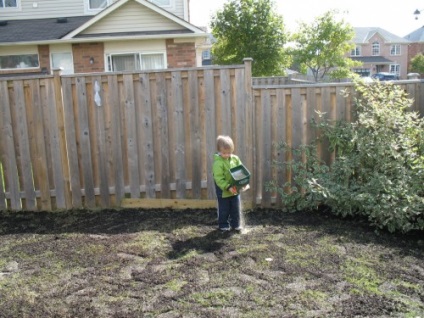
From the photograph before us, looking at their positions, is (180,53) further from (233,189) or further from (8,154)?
(233,189)

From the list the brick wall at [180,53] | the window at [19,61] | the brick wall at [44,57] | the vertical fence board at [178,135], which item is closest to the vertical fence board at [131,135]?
the vertical fence board at [178,135]

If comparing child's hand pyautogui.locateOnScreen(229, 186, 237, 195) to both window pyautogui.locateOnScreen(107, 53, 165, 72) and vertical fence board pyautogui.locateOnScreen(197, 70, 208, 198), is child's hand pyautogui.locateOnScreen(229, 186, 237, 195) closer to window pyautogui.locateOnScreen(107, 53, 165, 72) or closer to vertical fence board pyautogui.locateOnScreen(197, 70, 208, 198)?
vertical fence board pyautogui.locateOnScreen(197, 70, 208, 198)

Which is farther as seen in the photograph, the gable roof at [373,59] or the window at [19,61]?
the gable roof at [373,59]

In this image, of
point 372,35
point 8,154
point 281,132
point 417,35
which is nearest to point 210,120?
point 281,132

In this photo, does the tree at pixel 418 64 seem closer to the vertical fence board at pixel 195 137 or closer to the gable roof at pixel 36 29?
the gable roof at pixel 36 29

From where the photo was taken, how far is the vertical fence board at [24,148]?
18.1 feet

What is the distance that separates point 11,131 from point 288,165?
3474 millimetres

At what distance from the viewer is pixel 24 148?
562 centimetres

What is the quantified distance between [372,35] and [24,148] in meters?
68.8

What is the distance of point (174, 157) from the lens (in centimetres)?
→ 566

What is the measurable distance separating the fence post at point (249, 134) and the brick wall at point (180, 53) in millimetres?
9971

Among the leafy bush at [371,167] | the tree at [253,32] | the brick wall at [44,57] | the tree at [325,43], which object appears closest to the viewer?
the leafy bush at [371,167]

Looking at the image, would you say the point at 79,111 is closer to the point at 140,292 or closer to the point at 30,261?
the point at 30,261

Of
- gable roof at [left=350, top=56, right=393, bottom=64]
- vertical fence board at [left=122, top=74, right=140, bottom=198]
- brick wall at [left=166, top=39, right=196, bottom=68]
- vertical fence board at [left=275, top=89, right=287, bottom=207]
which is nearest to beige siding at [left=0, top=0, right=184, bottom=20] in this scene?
brick wall at [left=166, top=39, right=196, bottom=68]
